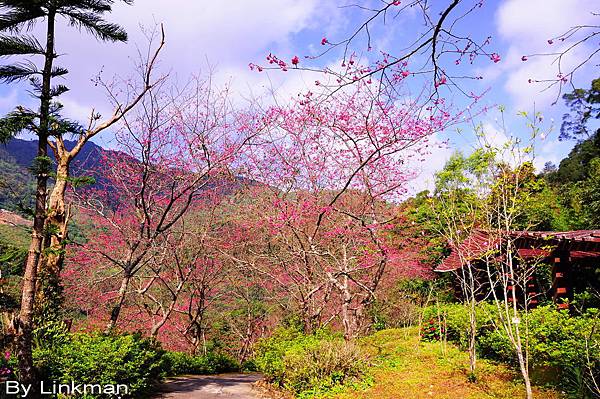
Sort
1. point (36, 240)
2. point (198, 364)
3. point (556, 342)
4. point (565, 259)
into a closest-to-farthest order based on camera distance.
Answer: point (36, 240) → point (556, 342) → point (565, 259) → point (198, 364)

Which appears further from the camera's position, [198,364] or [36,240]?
[198,364]

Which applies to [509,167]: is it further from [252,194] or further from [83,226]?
[83,226]

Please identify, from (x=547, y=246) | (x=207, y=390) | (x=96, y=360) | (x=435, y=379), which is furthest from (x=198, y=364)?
(x=547, y=246)

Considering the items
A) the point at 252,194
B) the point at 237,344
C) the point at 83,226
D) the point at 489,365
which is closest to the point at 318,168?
the point at 252,194

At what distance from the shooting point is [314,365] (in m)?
6.82

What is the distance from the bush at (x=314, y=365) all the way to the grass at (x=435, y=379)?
0.36 meters

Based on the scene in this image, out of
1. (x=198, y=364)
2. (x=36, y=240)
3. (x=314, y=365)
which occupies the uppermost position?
(x=36, y=240)

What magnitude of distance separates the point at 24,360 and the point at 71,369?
60cm

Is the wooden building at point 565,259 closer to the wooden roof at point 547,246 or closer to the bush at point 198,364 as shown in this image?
the wooden roof at point 547,246

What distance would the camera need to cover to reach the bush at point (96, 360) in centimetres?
573

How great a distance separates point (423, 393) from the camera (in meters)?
6.15

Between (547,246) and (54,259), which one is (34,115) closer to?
(54,259)

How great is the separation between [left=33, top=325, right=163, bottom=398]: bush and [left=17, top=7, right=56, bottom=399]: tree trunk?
0.36m

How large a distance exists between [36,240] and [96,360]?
1919 mm
